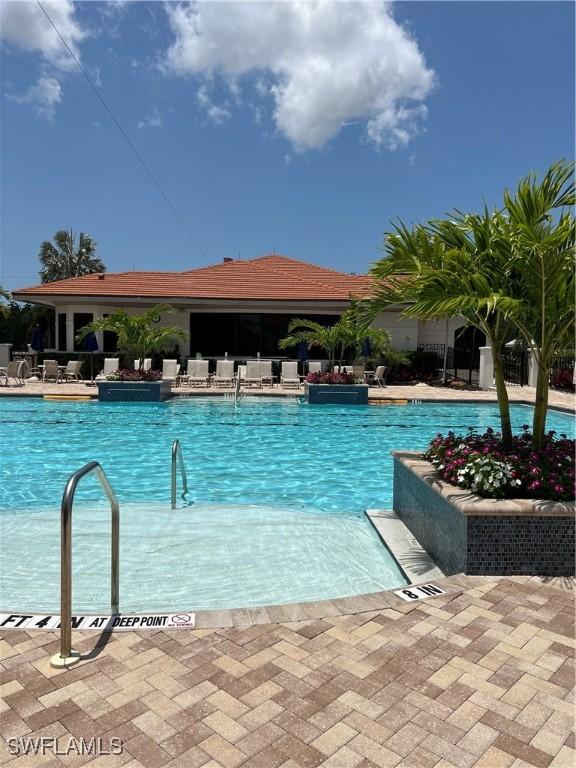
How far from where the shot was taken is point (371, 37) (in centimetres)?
895

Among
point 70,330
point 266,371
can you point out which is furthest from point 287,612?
point 70,330

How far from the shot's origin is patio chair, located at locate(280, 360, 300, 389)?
68.0 feet

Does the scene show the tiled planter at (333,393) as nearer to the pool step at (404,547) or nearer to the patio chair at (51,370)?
the patio chair at (51,370)

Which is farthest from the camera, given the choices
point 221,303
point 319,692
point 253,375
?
point 221,303

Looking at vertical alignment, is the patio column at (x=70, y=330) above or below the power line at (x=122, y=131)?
below

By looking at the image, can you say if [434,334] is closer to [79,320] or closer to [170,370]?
[170,370]

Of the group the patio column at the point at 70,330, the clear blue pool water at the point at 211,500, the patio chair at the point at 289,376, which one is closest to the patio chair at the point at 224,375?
the patio chair at the point at 289,376

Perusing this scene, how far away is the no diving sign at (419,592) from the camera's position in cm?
370

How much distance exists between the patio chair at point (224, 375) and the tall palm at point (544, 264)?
620 inches

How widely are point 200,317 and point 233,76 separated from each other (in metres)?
10.0

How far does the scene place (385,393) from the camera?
18859 millimetres

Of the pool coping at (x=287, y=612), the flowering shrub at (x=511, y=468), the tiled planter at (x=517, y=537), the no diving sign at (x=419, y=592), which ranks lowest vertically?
the pool coping at (x=287, y=612)

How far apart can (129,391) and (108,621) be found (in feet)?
45.7

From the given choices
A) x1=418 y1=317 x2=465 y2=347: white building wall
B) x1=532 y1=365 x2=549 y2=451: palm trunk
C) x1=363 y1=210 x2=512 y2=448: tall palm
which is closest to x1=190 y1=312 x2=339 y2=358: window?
x1=418 y1=317 x2=465 y2=347: white building wall
